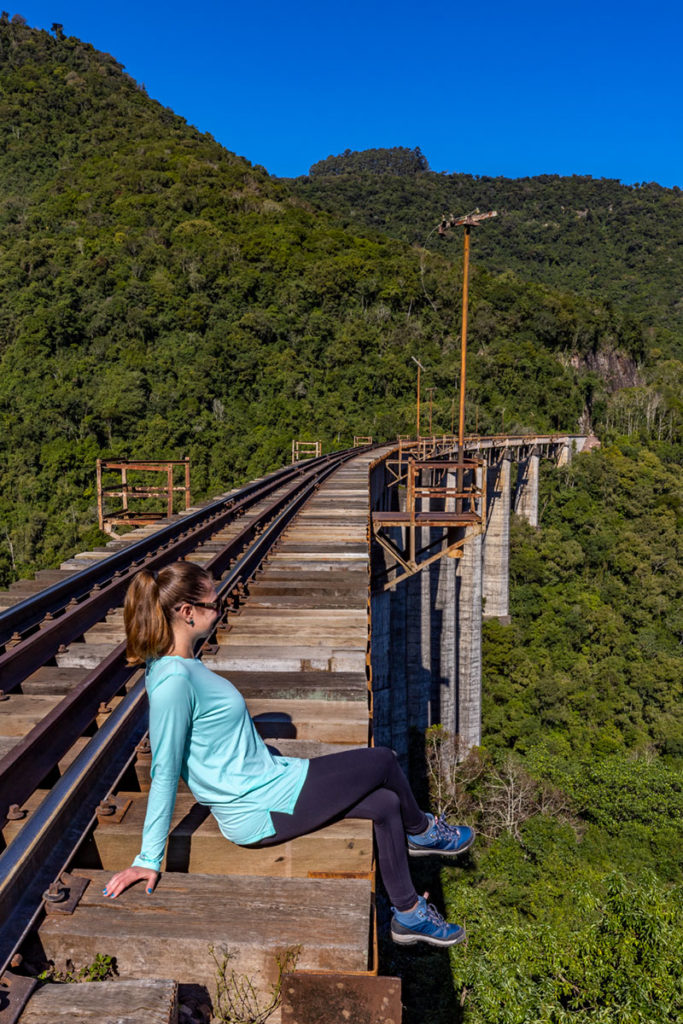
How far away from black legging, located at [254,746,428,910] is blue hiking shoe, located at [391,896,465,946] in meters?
0.05

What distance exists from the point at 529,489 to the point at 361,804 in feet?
145

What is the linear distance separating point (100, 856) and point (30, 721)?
1036 millimetres

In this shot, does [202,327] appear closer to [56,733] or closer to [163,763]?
[56,733]

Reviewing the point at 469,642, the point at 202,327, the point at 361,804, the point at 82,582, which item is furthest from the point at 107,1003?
the point at 202,327

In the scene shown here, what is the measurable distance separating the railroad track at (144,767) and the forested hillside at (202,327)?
26.3m

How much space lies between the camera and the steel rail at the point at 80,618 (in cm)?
374

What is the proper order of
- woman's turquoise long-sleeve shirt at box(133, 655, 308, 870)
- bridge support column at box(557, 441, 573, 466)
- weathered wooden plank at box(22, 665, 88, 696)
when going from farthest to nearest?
1. bridge support column at box(557, 441, 573, 466)
2. weathered wooden plank at box(22, 665, 88, 696)
3. woman's turquoise long-sleeve shirt at box(133, 655, 308, 870)

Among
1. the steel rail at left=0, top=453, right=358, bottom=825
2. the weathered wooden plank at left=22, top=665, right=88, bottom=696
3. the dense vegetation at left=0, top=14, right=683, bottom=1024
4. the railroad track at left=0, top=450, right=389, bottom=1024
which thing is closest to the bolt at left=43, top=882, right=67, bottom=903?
the railroad track at left=0, top=450, right=389, bottom=1024

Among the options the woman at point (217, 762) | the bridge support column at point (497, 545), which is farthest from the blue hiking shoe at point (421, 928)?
the bridge support column at point (497, 545)

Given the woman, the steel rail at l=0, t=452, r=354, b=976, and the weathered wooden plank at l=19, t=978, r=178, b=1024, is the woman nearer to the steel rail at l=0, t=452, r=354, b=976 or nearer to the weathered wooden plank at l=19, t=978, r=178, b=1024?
the steel rail at l=0, t=452, r=354, b=976

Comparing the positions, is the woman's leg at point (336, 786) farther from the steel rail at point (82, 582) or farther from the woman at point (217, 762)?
the steel rail at point (82, 582)

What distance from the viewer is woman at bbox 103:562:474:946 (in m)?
2.31

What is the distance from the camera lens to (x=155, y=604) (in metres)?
2.42

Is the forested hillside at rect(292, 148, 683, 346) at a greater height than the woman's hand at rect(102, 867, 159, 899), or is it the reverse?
the forested hillside at rect(292, 148, 683, 346)
